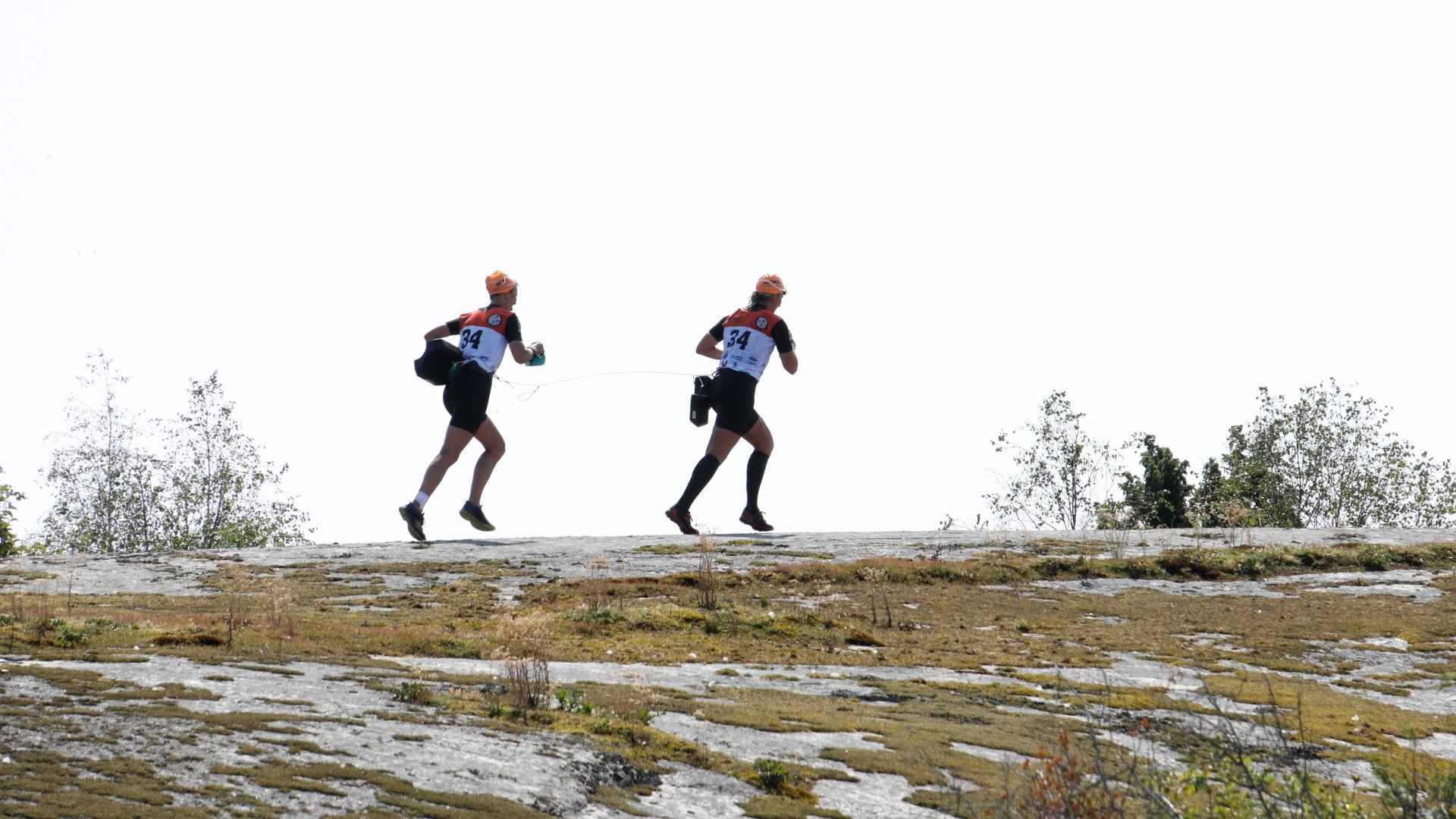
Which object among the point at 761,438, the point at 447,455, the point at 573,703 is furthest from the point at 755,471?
the point at 573,703

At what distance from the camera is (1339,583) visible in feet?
66.8

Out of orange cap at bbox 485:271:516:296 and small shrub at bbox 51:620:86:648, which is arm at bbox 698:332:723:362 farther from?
small shrub at bbox 51:620:86:648

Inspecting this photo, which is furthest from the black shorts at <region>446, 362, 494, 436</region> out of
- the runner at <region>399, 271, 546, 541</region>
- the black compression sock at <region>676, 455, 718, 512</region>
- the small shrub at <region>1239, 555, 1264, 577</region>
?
the small shrub at <region>1239, 555, 1264, 577</region>

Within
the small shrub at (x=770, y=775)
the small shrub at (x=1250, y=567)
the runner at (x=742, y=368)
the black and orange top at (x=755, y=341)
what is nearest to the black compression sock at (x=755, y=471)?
the runner at (x=742, y=368)

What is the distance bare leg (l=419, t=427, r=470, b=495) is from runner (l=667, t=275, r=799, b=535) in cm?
374

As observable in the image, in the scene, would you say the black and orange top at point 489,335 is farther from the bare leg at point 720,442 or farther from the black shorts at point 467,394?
the bare leg at point 720,442

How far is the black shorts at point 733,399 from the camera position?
Result: 20.5 m

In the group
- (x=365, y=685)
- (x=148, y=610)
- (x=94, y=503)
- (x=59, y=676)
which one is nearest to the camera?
(x=59, y=676)

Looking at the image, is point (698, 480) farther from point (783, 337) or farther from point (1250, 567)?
point (1250, 567)

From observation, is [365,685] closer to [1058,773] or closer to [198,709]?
[198,709]

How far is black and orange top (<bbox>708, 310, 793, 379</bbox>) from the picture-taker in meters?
20.4

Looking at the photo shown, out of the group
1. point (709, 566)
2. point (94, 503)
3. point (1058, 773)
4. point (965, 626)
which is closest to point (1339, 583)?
point (965, 626)

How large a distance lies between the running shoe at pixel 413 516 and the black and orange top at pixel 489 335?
2.56 meters

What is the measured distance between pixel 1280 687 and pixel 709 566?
7.92m
